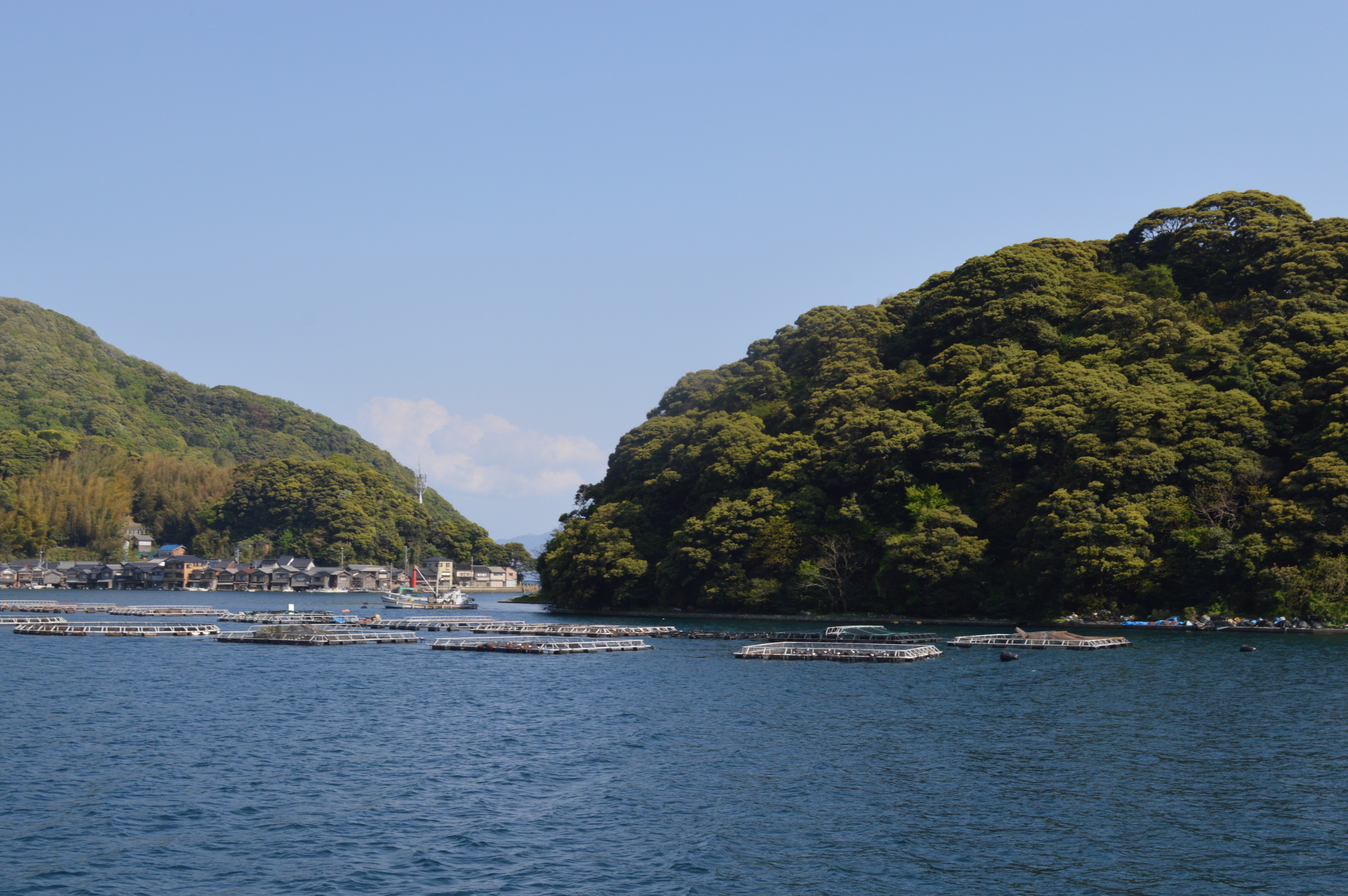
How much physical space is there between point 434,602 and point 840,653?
245ft

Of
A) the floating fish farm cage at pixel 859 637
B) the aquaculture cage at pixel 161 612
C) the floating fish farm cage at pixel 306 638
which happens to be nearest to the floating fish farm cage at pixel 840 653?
the floating fish farm cage at pixel 859 637

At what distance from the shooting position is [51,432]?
171 metres

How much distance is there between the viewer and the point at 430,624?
3189 inches

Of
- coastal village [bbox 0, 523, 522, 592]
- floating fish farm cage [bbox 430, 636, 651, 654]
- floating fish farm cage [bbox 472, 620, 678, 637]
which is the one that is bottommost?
floating fish farm cage [bbox 430, 636, 651, 654]

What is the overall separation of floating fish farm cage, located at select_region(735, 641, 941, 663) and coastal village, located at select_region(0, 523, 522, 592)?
96659 millimetres

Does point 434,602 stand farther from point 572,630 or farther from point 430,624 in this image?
point 572,630

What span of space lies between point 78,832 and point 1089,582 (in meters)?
54.4

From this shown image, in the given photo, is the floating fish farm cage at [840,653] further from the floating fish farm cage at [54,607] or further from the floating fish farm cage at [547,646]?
the floating fish farm cage at [54,607]

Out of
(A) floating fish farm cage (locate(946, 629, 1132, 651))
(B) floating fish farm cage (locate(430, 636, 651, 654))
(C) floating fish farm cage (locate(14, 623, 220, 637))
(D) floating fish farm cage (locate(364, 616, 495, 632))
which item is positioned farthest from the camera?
(D) floating fish farm cage (locate(364, 616, 495, 632))

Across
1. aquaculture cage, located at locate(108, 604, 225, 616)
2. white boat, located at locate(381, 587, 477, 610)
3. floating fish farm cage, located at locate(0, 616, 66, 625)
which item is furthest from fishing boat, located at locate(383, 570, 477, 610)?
floating fish farm cage, located at locate(0, 616, 66, 625)

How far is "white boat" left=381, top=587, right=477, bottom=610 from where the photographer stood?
375 feet

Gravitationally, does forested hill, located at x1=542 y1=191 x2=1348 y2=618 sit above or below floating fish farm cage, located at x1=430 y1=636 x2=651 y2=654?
above

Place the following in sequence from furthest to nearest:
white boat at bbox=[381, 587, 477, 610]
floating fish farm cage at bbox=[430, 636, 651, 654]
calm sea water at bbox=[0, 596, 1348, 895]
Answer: white boat at bbox=[381, 587, 477, 610]
floating fish farm cage at bbox=[430, 636, 651, 654]
calm sea water at bbox=[0, 596, 1348, 895]

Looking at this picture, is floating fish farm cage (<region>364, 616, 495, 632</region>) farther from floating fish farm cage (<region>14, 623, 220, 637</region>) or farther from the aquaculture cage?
the aquaculture cage
